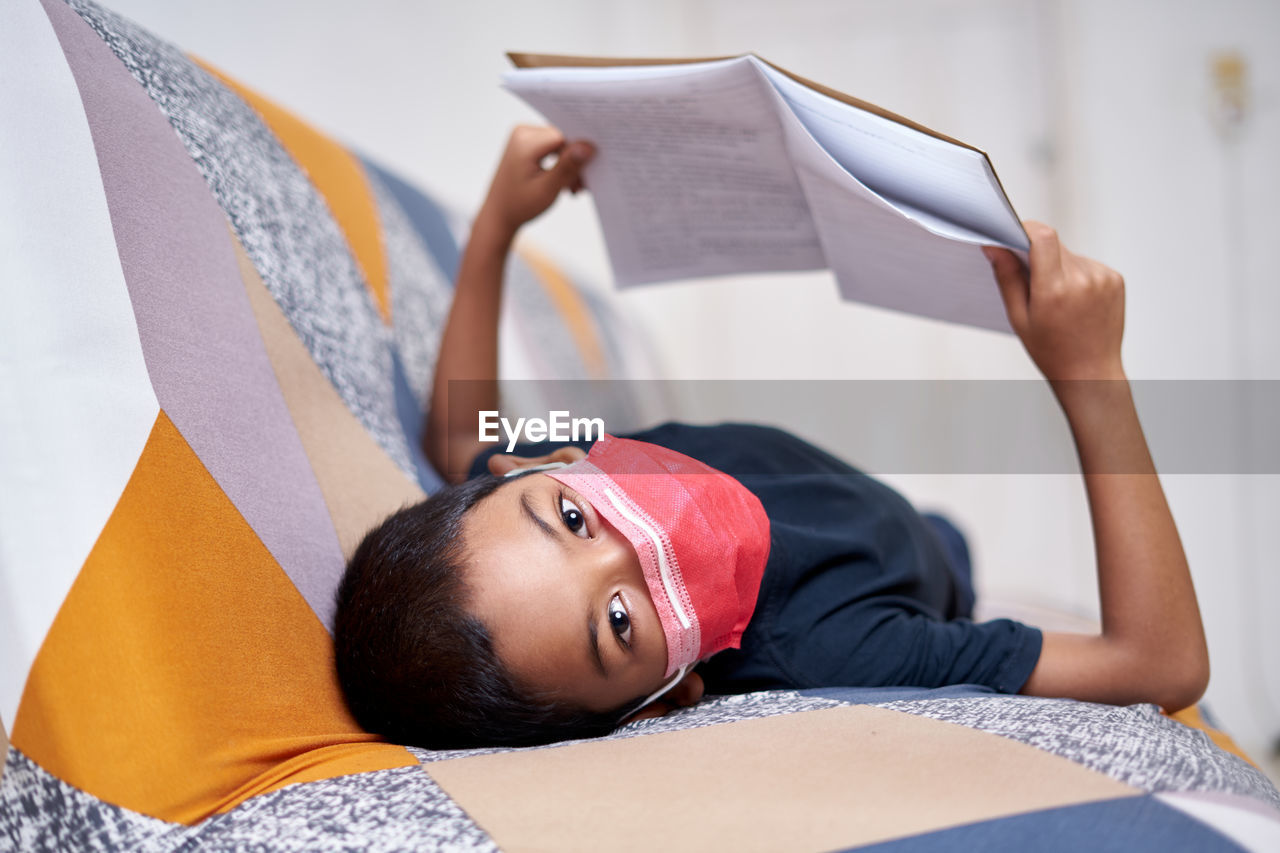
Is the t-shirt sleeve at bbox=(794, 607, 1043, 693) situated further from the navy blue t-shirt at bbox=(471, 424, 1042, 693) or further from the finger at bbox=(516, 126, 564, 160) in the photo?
the finger at bbox=(516, 126, 564, 160)

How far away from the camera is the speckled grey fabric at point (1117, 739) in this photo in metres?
0.44

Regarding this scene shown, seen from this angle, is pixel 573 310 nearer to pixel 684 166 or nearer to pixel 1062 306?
pixel 684 166

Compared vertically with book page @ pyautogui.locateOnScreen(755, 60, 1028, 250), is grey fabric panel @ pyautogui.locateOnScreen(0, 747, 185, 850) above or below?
below

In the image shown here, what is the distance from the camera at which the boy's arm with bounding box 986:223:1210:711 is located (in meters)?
0.68

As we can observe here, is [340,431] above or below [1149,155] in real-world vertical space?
below

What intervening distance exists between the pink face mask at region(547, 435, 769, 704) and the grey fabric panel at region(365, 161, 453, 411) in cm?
42

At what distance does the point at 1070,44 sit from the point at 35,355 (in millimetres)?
2701

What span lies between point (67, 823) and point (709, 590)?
398mm

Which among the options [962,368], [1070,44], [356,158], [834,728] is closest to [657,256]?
[356,158]

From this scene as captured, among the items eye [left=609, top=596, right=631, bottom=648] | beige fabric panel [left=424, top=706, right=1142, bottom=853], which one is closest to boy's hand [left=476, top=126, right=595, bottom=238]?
eye [left=609, top=596, right=631, bottom=648]

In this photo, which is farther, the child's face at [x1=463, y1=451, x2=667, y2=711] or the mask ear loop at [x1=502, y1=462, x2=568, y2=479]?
the mask ear loop at [x1=502, y1=462, x2=568, y2=479]

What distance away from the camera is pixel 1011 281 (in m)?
0.69

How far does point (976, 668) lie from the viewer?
68cm

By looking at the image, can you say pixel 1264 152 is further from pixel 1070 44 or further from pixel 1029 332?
pixel 1029 332
